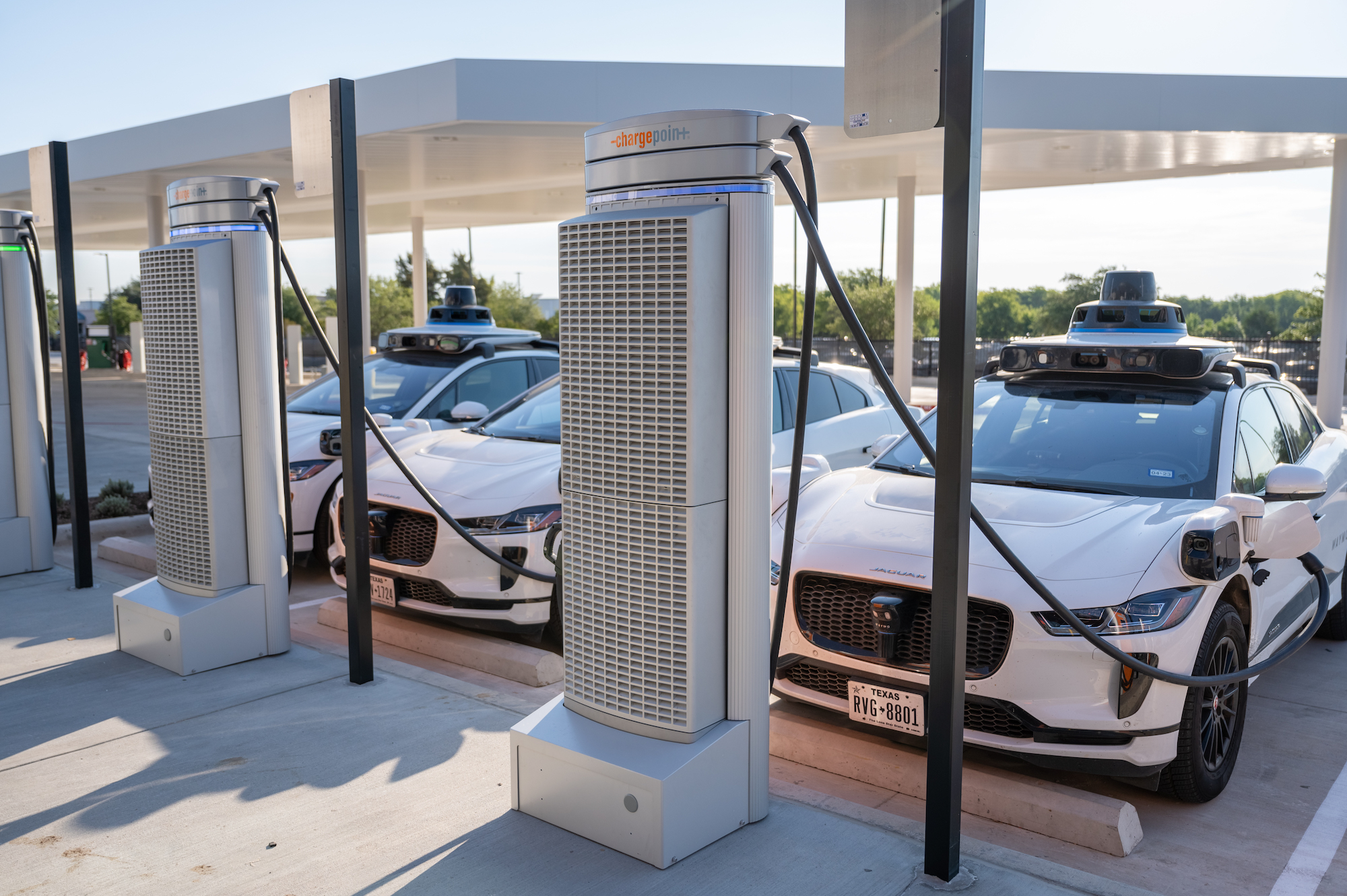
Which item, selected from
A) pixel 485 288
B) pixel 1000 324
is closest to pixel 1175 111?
pixel 485 288

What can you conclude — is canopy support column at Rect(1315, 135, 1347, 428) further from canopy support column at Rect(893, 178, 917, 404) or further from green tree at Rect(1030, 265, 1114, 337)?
green tree at Rect(1030, 265, 1114, 337)

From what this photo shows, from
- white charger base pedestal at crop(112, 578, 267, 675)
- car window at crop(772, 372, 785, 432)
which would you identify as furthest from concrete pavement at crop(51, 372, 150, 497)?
car window at crop(772, 372, 785, 432)

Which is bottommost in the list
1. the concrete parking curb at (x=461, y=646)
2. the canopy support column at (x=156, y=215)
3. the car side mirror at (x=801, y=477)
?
the concrete parking curb at (x=461, y=646)

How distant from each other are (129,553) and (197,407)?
10.9ft

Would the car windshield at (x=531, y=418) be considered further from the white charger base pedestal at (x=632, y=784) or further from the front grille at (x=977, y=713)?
the white charger base pedestal at (x=632, y=784)

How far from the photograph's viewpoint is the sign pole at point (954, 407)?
316 cm

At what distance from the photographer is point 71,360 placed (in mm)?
6629

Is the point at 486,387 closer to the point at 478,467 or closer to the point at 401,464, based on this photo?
the point at 478,467

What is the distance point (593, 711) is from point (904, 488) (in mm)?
1859

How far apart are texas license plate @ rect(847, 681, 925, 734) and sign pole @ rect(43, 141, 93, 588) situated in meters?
5.25

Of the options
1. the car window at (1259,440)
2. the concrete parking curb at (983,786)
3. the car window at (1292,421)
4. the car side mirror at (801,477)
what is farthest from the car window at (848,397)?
the concrete parking curb at (983,786)

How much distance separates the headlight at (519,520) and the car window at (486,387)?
2.42 metres

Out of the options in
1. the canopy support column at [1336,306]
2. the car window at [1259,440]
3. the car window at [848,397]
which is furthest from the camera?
the canopy support column at [1336,306]

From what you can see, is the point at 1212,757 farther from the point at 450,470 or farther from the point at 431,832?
the point at 450,470
